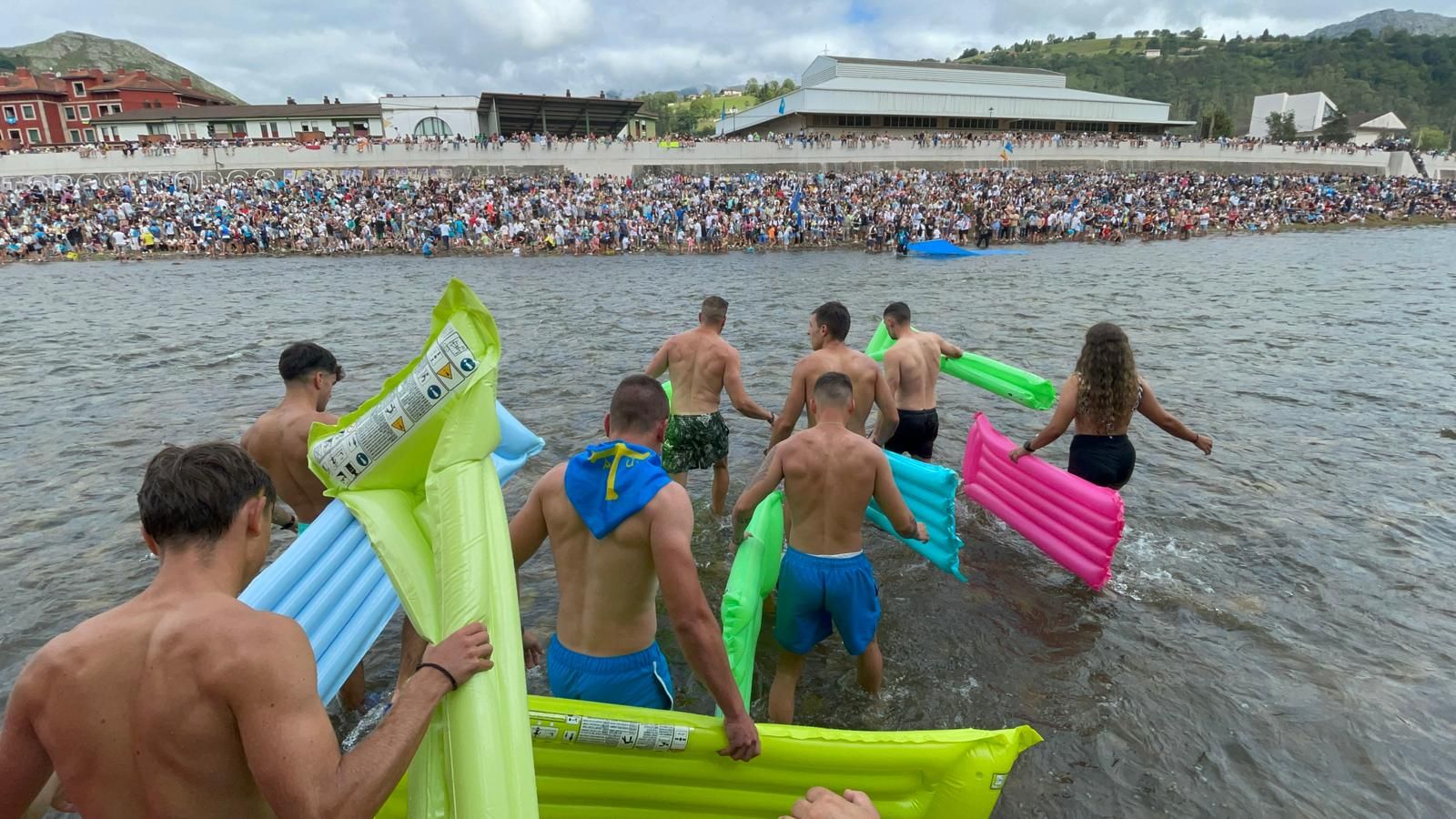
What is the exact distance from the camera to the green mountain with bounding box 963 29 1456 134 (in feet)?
333

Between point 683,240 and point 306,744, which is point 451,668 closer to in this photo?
point 306,744

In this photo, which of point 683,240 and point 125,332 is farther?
point 683,240

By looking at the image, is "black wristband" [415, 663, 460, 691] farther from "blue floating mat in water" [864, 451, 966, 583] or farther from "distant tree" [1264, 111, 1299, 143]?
"distant tree" [1264, 111, 1299, 143]

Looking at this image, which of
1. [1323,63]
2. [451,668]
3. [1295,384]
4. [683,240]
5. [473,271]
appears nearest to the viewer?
[451,668]

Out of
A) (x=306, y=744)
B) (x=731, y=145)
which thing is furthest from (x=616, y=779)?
(x=731, y=145)

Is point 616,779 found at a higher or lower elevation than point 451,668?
lower

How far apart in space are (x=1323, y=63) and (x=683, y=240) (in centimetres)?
14577

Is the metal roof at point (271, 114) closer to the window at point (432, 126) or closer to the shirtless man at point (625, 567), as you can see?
the window at point (432, 126)

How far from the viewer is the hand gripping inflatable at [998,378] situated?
622cm

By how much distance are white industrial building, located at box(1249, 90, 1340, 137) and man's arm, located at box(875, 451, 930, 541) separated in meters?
102

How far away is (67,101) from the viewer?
184 ft

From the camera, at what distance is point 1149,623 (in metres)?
4.67

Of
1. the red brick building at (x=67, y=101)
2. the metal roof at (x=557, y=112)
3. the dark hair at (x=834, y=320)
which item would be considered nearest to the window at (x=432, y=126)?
the metal roof at (x=557, y=112)

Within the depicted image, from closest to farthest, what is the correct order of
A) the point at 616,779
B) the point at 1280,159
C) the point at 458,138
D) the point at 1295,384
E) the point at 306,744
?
the point at 306,744 < the point at 616,779 < the point at 1295,384 < the point at 458,138 < the point at 1280,159
